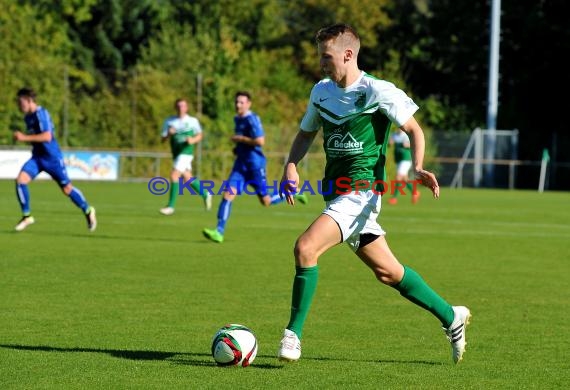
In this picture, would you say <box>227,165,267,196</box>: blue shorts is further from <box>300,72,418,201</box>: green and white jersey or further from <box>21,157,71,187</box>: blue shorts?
<box>300,72,418,201</box>: green and white jersey

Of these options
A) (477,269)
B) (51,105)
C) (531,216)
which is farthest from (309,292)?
(51,105)

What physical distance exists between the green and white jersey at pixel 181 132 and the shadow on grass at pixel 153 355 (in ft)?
47.1

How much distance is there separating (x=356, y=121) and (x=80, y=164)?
3281 centimetres

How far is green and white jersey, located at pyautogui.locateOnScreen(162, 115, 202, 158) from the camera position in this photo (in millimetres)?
21750

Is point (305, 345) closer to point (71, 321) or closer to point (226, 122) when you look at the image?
point (71, 321)

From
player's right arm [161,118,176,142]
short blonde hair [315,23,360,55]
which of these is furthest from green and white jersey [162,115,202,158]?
short blonde hair [315,23,360,55]

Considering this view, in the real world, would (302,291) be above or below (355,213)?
below

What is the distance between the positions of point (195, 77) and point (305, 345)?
36175mm

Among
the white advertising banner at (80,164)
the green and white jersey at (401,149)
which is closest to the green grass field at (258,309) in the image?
the green and white jersey at (401,149)

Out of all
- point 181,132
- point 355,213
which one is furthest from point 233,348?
point 181,132

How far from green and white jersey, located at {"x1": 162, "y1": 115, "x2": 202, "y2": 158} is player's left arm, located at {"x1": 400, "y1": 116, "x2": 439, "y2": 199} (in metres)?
14.8

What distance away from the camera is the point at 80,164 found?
39125 millimetres

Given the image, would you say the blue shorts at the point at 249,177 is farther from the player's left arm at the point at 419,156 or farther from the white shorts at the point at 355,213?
the player's left arm at the point at 419,156

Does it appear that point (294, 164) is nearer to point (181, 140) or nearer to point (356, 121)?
point (356, 121)
